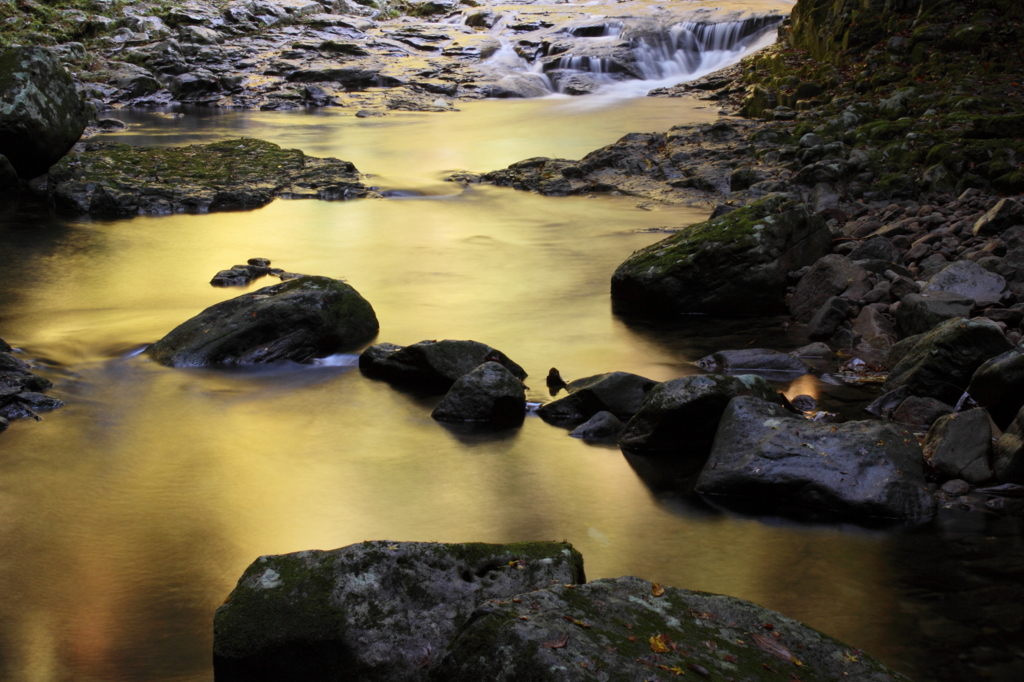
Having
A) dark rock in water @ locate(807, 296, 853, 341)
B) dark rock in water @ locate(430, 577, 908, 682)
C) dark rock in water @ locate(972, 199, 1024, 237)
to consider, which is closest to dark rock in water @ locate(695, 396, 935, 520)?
dark rock in water @ locate(430, 577, 908, 682)

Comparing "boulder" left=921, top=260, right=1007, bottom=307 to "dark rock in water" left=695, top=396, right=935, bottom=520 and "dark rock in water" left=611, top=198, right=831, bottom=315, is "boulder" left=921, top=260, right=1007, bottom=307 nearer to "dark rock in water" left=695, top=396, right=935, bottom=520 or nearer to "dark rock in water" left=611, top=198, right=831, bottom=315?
"dark rock in water" left=611, top=198, right=831, bottom=315

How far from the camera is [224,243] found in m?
12.1

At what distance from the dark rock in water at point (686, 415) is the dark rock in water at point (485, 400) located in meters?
0.94

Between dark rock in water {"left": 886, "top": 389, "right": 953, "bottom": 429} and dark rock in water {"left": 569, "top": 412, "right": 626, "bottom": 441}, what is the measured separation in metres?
1.99

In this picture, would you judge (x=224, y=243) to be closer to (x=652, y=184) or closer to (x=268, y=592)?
(x=652, y=184)

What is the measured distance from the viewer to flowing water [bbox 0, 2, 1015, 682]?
13.3ft

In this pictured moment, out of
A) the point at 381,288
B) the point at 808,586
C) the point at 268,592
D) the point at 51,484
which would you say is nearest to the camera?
the point at 268,592

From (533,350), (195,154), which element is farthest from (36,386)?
(195,154)

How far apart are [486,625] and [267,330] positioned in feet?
18.3

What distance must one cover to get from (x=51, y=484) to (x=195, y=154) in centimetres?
1322

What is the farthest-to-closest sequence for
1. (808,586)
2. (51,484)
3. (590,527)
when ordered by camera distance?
(51,484) → (590,527) → (808,586)

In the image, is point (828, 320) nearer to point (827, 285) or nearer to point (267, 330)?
point (827, 285)

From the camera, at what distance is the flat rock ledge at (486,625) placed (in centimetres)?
246

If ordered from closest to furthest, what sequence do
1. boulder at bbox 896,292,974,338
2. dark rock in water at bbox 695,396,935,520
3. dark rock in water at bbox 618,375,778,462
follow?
1. dark rock in water at bbox 695,396,935,520
2. dark rock in water at bbox 618,375,778,462
3. boulder at bbox 896,292,974,338
